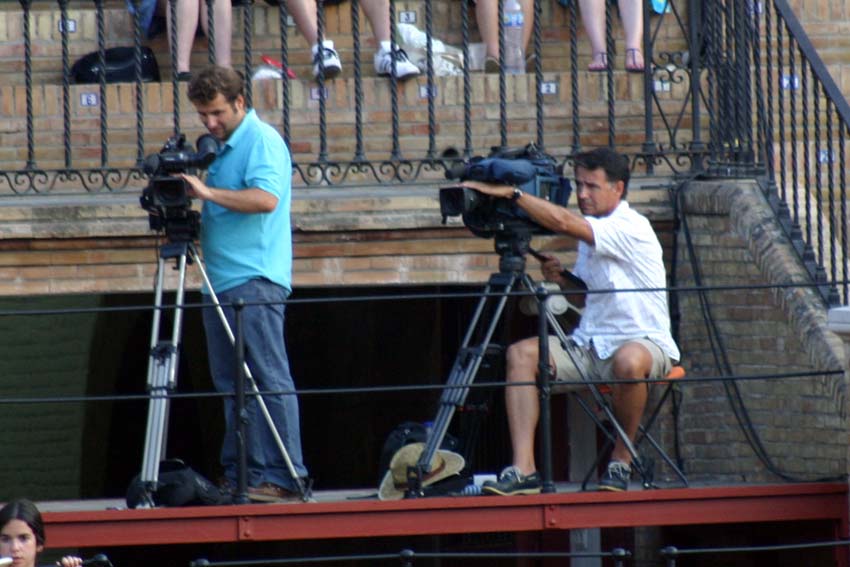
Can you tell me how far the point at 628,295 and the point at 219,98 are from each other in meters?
1.91

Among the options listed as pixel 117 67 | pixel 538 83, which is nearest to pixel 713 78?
pixel 538 83

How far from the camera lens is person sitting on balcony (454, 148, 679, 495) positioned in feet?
26.2

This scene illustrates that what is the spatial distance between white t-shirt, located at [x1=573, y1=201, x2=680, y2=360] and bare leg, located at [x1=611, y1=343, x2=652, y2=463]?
0.34ft

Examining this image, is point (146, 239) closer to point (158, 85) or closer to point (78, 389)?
point (158, 85)

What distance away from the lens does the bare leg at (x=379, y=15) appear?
33.0ft

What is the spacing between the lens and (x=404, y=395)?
12.7m

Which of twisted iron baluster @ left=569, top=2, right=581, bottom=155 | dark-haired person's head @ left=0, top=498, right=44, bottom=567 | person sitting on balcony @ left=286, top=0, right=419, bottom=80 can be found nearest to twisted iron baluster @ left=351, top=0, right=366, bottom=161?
person sitting on balcony @ left=286, top=0, right=419, bottom=80

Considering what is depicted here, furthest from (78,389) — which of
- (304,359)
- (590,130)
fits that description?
(590,130)

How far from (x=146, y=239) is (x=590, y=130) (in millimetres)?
2341

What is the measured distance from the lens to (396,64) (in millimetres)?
9656

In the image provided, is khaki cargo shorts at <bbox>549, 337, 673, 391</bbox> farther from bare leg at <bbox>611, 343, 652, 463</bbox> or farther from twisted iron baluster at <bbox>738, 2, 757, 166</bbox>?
twisted iron baluster at <bbox>738, 2, 757, 166</bbox>

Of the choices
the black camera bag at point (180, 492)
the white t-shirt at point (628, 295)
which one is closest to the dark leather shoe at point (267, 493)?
the black camera bag at point (180, 492)

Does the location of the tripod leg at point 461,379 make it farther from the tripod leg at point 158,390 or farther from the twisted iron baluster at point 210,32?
the twisted iron baluster at point 210,32

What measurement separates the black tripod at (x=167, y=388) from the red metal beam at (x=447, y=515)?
130 mm
